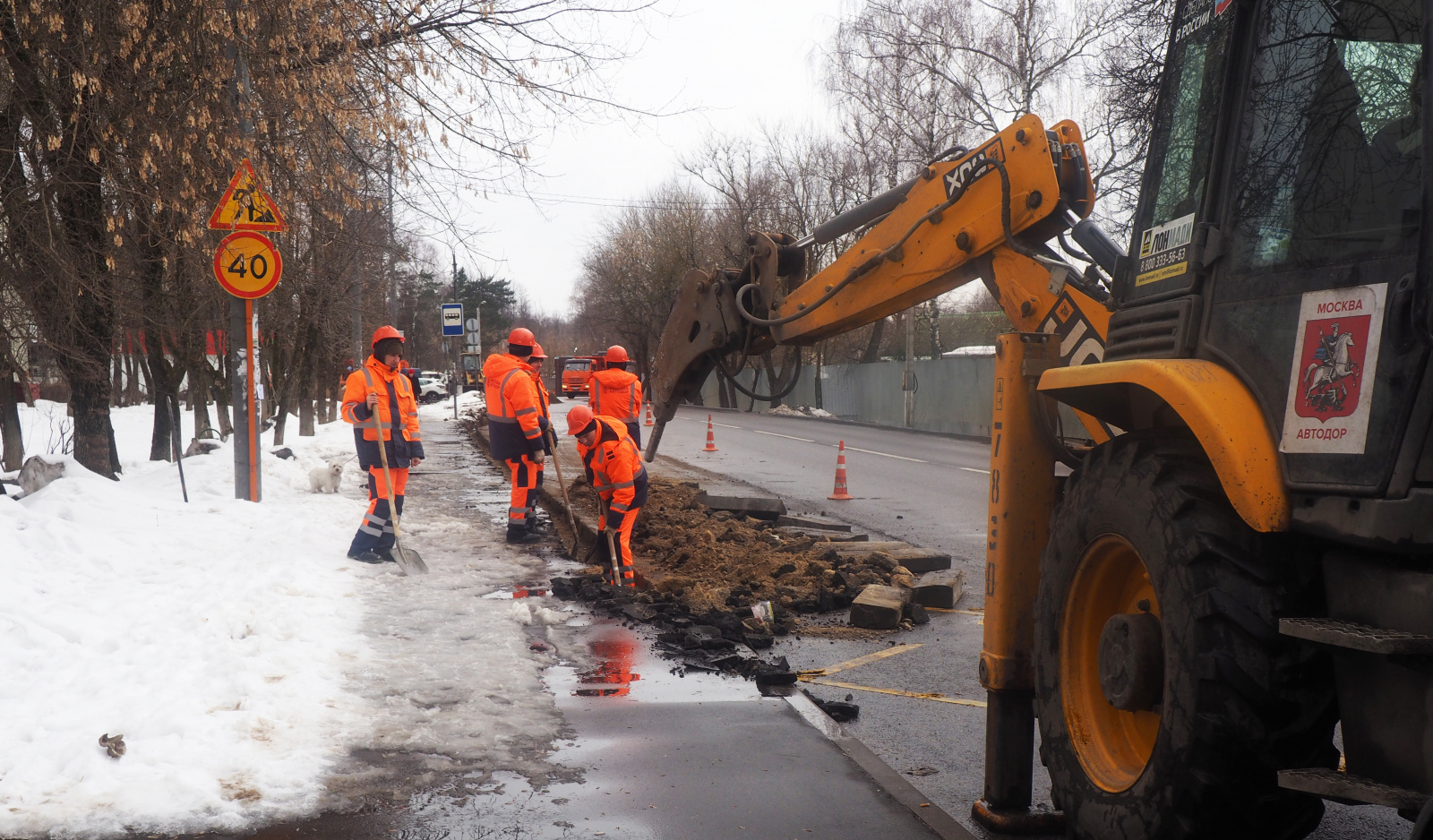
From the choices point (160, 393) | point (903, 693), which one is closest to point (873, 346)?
point (160, 393)

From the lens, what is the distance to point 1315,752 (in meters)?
2.64

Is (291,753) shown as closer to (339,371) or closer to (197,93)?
(197,93)

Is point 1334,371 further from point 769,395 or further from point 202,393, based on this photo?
point 202,393

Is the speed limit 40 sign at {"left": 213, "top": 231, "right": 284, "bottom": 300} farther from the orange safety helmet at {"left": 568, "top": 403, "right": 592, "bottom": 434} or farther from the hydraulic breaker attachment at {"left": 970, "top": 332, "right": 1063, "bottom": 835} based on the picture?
the hydraulic breaker attachment at {"left": 970, "top": 332, "right": 1063, "bottom": 835}

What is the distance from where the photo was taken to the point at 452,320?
3206 cm

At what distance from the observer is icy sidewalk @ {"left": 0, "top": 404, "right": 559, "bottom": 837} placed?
3986 millimetres

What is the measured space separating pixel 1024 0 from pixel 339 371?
72.0ft

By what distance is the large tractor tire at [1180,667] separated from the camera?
263 cm

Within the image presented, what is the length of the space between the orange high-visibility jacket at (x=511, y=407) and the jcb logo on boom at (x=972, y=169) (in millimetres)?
6537

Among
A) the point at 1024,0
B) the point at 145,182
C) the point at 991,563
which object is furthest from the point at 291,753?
the point at 1024,0

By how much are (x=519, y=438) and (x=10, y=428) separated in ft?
30.0

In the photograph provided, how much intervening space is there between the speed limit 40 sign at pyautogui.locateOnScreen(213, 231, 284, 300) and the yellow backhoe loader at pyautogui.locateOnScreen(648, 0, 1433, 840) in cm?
839

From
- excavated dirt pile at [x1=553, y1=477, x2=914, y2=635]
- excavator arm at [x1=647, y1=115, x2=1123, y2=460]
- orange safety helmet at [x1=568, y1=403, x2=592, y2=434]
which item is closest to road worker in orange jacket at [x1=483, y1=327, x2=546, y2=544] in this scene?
excavated dirt pile at [x1=553, y1=477, x2=914, y2=635]

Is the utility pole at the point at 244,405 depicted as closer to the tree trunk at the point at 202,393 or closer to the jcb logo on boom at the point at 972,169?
the jcb logo on boom at the point at 972,169
